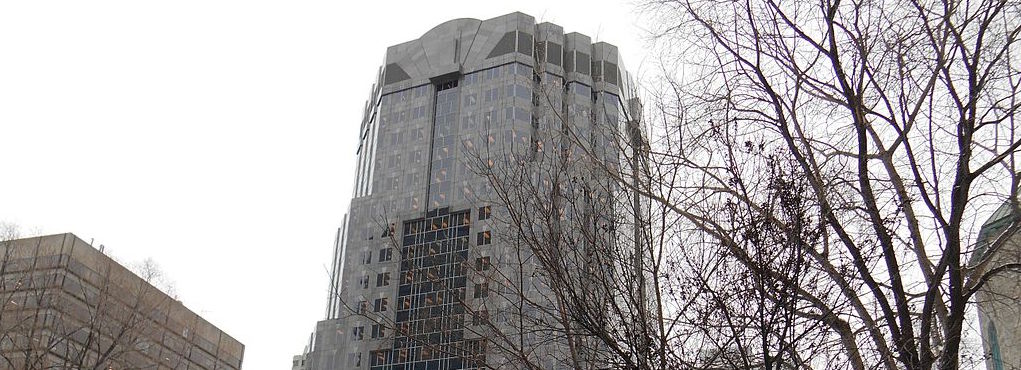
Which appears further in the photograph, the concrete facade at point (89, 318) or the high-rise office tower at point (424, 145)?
the high-rise office tower at point (424, 145)

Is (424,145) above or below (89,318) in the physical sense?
above

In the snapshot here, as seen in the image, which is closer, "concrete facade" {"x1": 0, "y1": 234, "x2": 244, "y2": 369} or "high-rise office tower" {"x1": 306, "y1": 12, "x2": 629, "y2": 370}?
"concrete facade" {"x1": 0, "y1": 234, "x2": 244, "y2": 369}

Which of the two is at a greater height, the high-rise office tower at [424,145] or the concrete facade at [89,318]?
the high-rise office tower at [424,145]

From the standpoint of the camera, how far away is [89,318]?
42.5 meters

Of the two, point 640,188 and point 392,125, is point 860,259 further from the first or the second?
point 392,125

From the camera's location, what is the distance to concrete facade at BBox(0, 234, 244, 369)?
28172 millimetres

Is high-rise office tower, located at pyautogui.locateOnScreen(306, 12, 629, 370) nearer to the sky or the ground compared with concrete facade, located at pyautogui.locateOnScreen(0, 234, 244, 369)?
nearer to the sky

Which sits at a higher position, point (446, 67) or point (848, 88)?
point (446, 67)

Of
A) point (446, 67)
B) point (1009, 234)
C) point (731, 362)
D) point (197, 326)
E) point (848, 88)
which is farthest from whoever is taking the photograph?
point (446, 67)

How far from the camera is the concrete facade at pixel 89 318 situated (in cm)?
2817

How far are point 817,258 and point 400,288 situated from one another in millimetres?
80507

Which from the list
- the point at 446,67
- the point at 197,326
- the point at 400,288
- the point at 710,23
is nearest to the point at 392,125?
the point at 446,67

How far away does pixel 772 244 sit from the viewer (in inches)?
286

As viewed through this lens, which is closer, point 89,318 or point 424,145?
point 89,318
